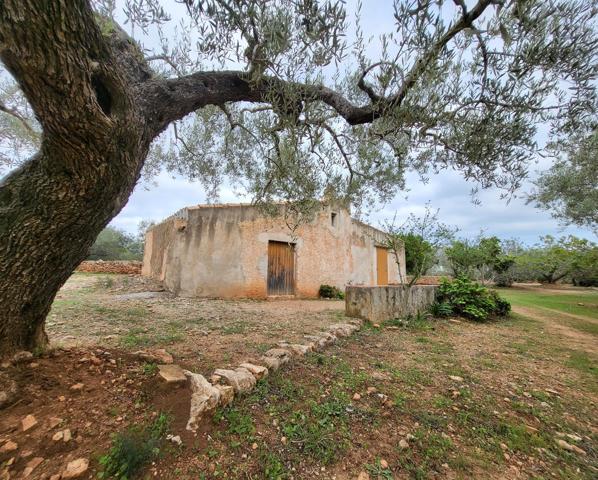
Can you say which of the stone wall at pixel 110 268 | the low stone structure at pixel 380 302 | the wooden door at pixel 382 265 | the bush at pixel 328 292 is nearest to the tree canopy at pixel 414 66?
the low stone structure at pixel 380 302

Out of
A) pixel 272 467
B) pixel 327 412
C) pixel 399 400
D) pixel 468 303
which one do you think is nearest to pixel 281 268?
pixel 468 303

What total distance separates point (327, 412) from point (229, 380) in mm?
892

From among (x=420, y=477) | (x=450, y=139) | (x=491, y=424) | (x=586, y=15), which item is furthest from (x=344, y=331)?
(x=586, y=15)

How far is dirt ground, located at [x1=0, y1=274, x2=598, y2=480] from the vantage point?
1641 millimetres

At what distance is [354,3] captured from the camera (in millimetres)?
2180

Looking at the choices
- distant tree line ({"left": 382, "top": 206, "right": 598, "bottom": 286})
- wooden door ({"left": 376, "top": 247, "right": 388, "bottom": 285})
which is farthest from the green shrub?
wooden door ({"left": 376, "top": 247, "right": 388, "bottom": 285})

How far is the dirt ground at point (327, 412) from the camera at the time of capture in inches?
64.6

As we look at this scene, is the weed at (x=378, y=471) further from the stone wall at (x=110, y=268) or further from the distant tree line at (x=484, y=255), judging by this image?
the stone wall at (x=110, y=268)

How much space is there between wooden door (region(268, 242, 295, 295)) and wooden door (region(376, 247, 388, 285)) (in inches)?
230

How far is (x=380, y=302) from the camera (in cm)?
602

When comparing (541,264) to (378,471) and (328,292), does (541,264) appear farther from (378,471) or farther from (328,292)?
(378,471)

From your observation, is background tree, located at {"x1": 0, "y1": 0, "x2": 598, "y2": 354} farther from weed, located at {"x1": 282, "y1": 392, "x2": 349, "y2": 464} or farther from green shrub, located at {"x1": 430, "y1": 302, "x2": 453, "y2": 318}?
green shrub, located at {"x1": 430, "y1": 302, "x2": 453, "y2": 318}

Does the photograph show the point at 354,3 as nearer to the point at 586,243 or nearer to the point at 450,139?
the point at 450,139

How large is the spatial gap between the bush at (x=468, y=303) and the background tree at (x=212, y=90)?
15.9 feet
